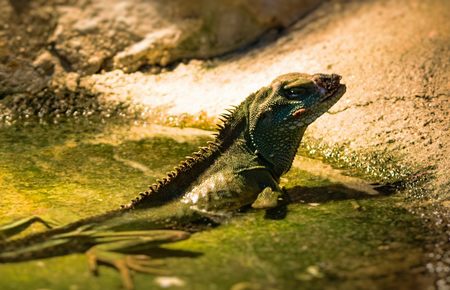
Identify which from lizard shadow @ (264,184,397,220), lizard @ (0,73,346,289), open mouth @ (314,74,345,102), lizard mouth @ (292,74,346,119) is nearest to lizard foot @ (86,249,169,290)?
lizard @ (0,73,346,289)

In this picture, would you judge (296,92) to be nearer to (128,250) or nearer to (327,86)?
(327,86)

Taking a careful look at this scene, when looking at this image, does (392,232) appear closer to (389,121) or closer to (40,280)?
(389,121)

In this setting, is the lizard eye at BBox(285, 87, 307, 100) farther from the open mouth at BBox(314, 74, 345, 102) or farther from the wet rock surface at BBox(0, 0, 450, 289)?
the wet rock surface at BBox(0, 0, 450, 289)

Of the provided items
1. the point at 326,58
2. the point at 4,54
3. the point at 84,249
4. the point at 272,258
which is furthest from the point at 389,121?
the point at 4,54

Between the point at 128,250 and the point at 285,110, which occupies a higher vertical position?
the point at 285,110

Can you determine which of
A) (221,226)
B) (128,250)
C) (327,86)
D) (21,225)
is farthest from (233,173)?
(21,225)
